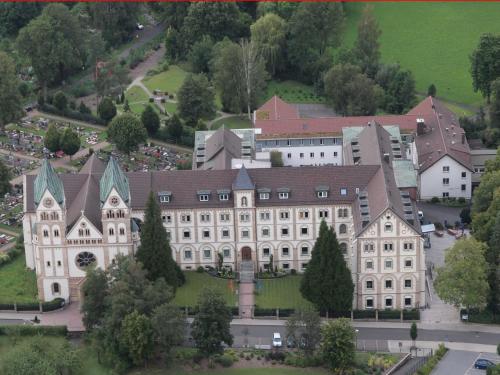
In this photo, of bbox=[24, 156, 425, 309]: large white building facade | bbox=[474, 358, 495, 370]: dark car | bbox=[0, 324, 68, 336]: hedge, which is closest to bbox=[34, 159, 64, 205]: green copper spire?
bbox=[24, 156, 425, 309]: large white building facade

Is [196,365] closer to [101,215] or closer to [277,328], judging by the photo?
[277,328]

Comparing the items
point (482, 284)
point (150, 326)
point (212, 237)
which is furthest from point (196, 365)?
point (482, 284)

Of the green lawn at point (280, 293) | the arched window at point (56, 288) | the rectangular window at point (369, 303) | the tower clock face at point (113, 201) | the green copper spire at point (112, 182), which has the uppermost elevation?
the green copper spire at point (112, 182)

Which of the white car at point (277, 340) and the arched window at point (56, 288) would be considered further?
the arched window at point (56, 288)

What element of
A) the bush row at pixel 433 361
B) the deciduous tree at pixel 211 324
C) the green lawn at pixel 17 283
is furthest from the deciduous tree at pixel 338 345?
the green lawn at pixel 17 283

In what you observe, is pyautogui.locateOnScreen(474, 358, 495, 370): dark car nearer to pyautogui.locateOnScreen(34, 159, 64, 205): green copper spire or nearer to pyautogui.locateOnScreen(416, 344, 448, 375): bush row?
pyautogui.locateOnScreen(416, 344, 448, 375): bush row

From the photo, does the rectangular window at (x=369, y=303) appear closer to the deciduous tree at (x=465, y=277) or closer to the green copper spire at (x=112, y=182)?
the deciduous tree at (x=465, y=277)

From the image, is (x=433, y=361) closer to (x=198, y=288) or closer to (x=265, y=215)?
(x=265, y=215)
